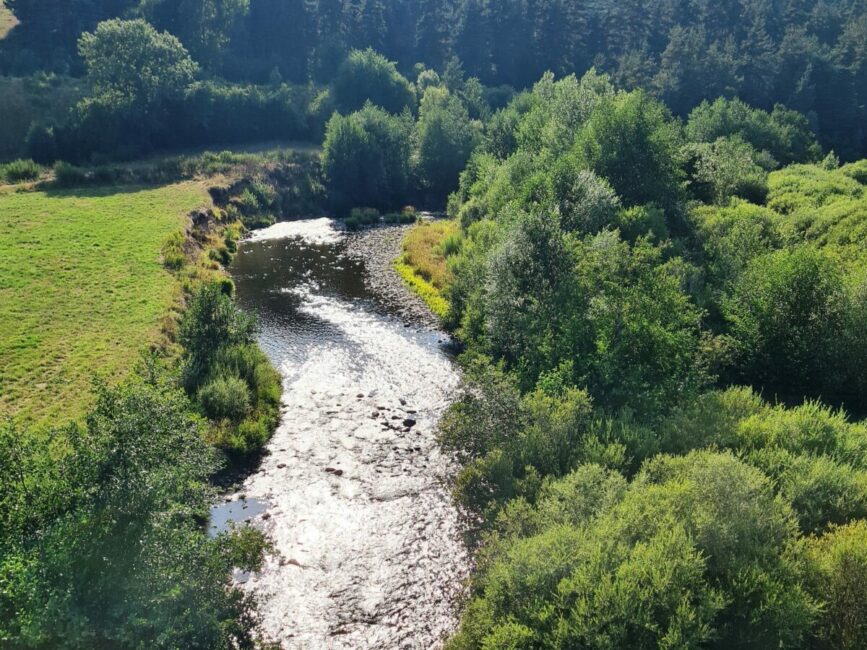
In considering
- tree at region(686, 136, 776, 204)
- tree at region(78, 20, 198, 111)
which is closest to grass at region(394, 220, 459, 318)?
tree at region(686, 136, 776, 204)

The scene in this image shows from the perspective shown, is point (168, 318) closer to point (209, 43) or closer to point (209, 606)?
point (209, 606)

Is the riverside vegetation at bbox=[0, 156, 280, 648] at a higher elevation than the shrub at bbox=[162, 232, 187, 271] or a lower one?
higher

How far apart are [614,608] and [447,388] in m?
24.8

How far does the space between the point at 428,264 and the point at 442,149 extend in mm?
48026

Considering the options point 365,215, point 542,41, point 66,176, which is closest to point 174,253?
point 66,176

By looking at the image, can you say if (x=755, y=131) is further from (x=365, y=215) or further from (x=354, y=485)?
(x=354, y=485)

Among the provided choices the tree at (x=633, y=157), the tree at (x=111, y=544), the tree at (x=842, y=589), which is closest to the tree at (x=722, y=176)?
the tree at (x=633, y=157)

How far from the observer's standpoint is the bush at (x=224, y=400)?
116 feet

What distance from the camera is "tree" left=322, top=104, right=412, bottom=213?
9825 cm

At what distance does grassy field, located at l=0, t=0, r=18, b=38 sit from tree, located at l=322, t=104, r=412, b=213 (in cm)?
7764

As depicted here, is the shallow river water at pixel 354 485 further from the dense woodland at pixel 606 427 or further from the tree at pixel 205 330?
the tree at pixel 205 330

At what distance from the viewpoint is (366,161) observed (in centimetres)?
9962

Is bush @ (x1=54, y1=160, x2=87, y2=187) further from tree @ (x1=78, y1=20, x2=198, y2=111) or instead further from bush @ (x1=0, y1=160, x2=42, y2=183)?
tree @ (x1=78, y1=20, x2=198, y2=111)

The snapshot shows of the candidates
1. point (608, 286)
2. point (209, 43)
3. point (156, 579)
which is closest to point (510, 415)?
point (608, 286)
